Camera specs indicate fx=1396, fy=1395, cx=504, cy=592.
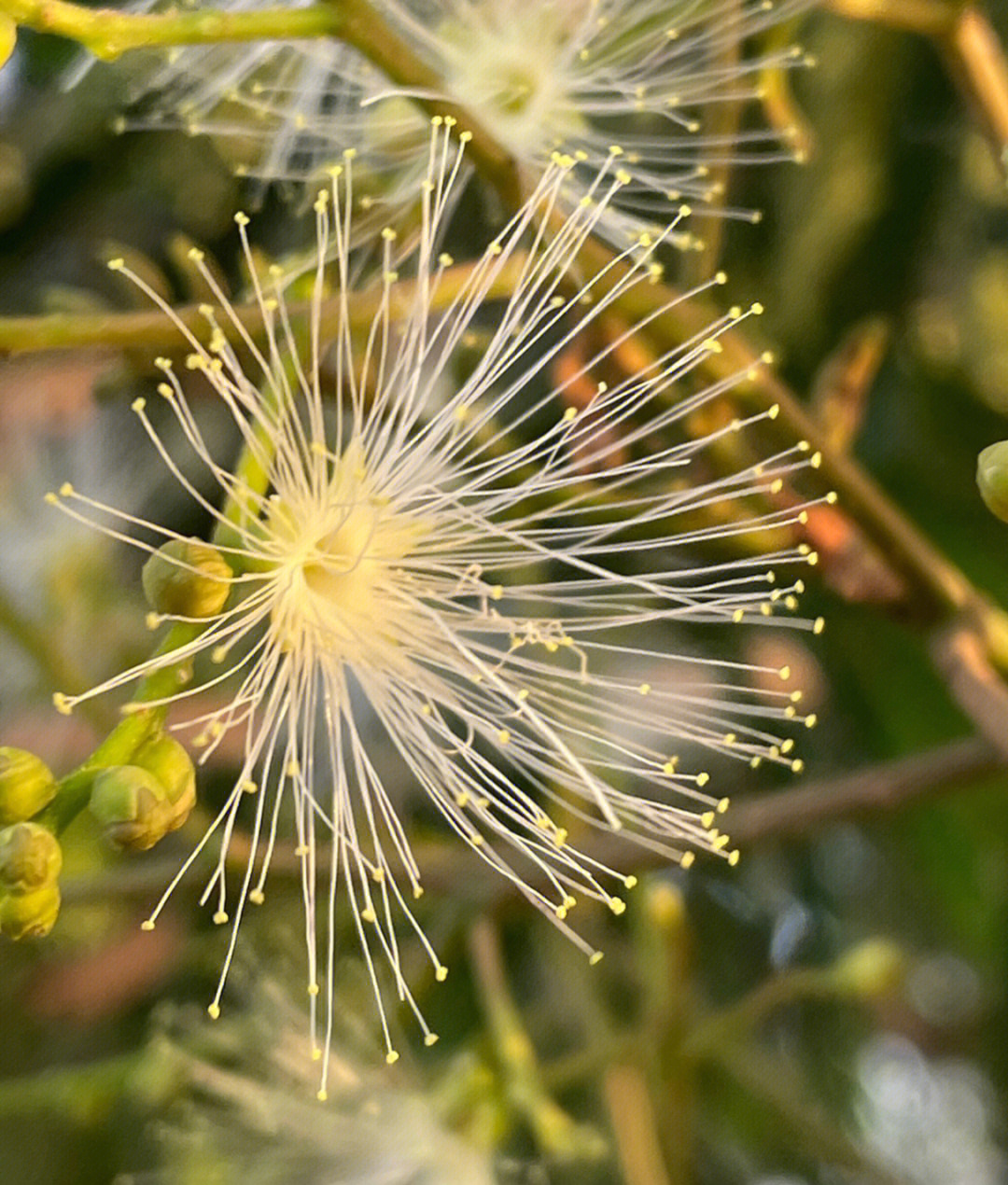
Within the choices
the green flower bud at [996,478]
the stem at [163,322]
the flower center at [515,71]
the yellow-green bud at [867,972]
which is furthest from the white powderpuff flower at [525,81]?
the yellow-green bud at [867,972]

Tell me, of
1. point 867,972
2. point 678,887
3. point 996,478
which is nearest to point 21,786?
point 996,478

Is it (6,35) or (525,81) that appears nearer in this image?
(6,35)

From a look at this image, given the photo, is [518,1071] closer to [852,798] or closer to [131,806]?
[852,798]

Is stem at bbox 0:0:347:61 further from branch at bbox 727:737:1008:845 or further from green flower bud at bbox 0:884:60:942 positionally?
branch at bbox 727:737:1008:845

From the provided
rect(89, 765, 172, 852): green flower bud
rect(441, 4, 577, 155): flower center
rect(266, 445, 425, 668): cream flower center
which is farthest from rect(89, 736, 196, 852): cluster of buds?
rect(441, 4, 577, 155): flower center

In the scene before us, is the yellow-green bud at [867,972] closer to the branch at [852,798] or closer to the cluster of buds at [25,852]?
the branch at [852,798]

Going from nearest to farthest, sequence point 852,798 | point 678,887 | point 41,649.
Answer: point 852,798, point 41,649, point 678,887
